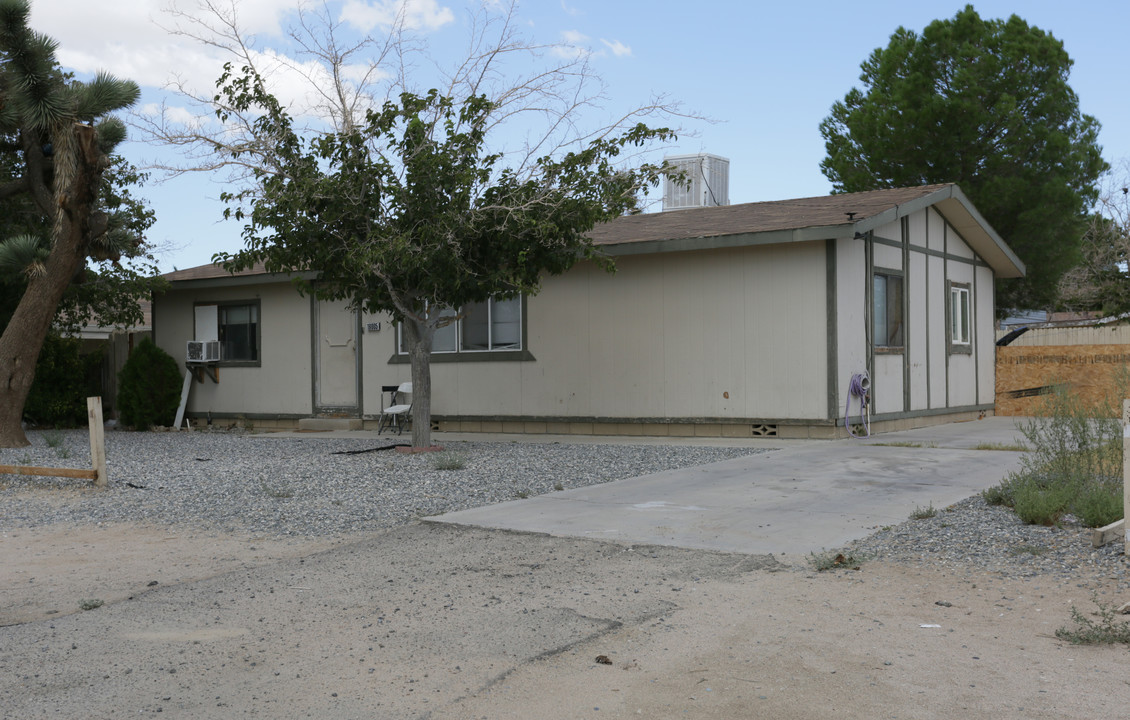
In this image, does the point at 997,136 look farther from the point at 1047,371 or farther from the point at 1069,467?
the point at 1069,467

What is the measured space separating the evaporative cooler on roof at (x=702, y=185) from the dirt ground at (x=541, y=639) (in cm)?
1291

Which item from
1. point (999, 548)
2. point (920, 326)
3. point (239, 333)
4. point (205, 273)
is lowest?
point (999, 548)

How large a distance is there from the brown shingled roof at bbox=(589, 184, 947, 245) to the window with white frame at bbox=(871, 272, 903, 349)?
1.14 meters

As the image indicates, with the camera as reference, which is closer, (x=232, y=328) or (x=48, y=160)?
(x=48, y=160)

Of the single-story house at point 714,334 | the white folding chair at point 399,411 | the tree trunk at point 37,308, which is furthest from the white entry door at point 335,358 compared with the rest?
the tree trunk at point 37,308

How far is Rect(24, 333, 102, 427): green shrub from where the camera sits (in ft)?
63.7

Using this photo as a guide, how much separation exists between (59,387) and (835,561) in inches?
702

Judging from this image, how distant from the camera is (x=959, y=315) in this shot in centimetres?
1664

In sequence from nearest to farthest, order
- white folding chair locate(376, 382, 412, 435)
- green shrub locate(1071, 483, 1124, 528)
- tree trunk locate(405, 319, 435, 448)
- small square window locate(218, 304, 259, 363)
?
green shrub locate(1071, 483, 1124, 528) → tree trunk locate(405, 319, 435, 448) → white folding chair locate(376, 382, 412, 435) → small square window locate(218, 304, 259, 363)

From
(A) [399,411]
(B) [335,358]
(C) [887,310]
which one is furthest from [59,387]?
(C) [887,310]

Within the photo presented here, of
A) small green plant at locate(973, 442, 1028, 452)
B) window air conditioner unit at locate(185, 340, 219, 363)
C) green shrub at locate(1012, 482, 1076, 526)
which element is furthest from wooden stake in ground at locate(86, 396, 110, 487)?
small green plant at locate(973, 442, 1028, 452)

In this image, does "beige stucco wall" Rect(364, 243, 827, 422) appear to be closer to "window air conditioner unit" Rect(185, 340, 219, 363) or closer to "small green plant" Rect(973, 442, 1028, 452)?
"small green plant" Rect(973, 442, 1028, 452)

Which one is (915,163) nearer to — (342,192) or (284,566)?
(342,192)

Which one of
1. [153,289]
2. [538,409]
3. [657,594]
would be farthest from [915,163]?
[657,594]
